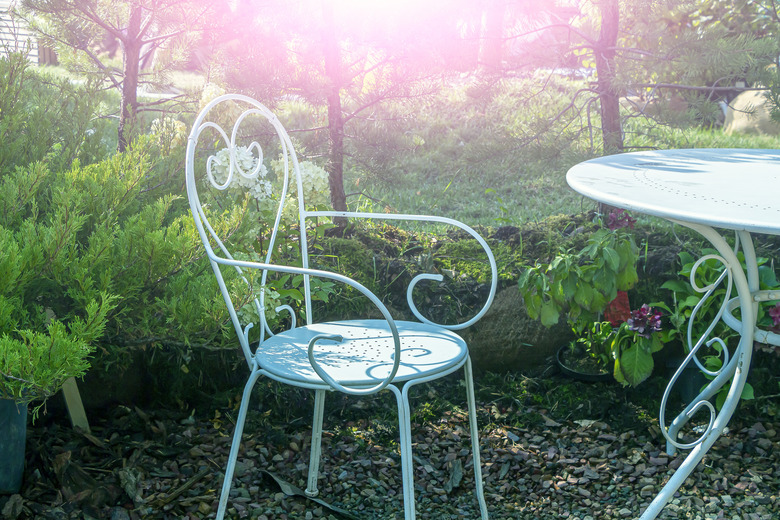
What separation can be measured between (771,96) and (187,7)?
106 inches

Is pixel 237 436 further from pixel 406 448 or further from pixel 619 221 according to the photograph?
pixel 619 221

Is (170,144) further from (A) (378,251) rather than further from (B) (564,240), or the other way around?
(B) (564,240)

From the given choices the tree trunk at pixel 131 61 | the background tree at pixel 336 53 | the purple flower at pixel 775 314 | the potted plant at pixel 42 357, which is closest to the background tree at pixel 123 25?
the tree trunk at pixel 131 61

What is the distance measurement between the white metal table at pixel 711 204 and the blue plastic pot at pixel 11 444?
1512mm

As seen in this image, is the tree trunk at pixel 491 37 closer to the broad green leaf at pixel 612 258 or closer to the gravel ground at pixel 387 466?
the broad green leaf at pixel 612 258

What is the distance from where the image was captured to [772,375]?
2428 mm

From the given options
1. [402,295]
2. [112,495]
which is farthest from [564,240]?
[112,495]

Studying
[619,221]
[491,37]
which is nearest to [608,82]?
[491,37]

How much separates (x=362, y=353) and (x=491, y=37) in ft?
6.47

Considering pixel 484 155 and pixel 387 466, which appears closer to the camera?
pixel 387 466

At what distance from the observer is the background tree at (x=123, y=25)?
10.4 feet

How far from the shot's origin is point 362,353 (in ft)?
5.33

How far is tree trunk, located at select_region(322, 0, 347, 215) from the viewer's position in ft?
9.75

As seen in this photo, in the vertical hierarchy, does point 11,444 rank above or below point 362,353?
below
